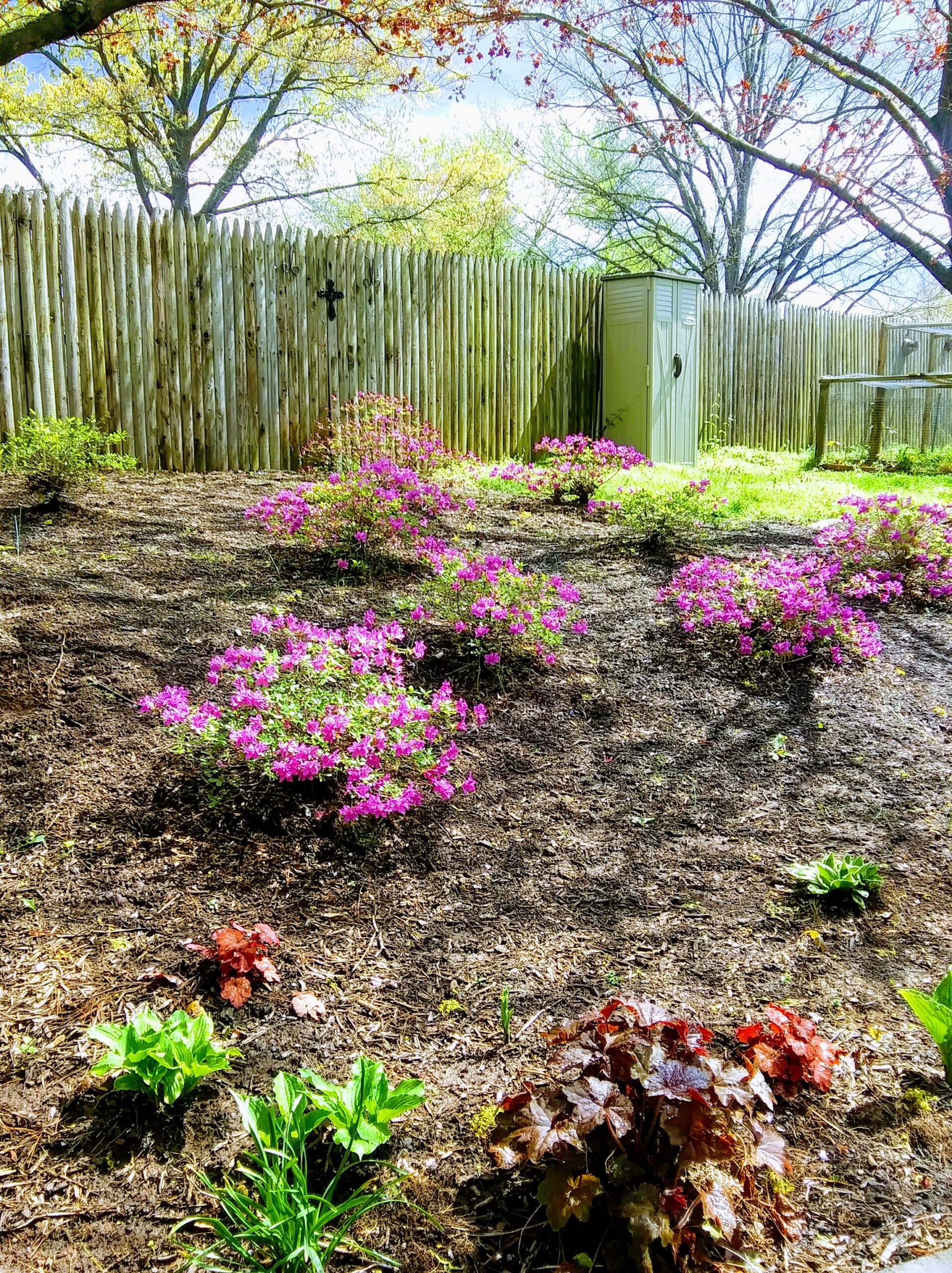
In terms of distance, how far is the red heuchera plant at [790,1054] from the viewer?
6.18 feet

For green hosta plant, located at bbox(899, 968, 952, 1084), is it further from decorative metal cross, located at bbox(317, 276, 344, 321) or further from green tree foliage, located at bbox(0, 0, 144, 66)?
decorative metal cross, located at bbox(317, 276, 344, 321)

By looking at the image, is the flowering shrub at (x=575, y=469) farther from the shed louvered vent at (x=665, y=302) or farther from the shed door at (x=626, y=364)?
the shed louvered vent at (x=665, y=302)

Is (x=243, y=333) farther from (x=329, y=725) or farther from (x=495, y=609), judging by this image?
(x=329, y=725)

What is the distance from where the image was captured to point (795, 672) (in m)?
4.21

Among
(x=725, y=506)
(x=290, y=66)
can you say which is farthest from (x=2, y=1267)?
(x=290, y=66)

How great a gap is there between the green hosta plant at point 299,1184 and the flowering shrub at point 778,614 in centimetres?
302

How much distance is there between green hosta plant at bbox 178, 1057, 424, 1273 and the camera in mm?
1456

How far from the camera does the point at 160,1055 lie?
1.77m

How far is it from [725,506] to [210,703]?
17.5 feet

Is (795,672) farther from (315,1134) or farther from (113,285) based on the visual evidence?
(113,285)

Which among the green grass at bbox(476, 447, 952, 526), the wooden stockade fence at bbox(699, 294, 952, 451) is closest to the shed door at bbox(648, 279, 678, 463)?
the green grass at bbox(476, 447, 952, 526)

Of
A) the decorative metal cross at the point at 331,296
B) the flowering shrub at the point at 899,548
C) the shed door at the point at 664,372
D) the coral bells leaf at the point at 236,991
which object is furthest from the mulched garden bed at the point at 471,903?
the shed door at the point at 664,372

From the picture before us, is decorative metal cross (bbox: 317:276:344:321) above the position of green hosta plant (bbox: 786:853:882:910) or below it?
above

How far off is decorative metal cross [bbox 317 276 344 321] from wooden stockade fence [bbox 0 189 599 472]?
1 cm
